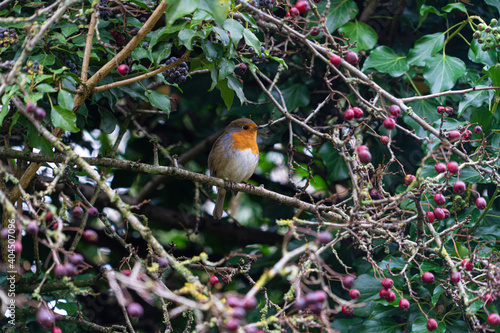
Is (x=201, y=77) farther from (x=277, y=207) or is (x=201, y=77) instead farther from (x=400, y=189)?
(x=400, y=189)

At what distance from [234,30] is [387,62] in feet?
5.75

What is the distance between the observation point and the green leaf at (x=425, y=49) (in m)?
3.81

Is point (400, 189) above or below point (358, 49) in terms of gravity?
below

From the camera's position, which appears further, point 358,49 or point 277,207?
point 277,207

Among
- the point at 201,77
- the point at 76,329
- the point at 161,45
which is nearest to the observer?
the point at 161,45

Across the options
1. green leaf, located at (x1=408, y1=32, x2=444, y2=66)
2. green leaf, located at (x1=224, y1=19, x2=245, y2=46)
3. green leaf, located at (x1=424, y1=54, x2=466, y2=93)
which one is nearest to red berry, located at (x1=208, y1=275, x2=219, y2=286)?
green leaf, located at (x1=224, y1=19, x2=245, y2=46)

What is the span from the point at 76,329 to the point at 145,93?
1876mm

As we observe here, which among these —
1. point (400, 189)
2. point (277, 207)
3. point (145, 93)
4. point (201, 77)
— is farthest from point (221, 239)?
point (145, 93)

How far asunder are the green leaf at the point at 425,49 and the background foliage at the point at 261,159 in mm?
11

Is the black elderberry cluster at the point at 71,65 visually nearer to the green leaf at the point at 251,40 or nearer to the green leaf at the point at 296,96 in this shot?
the green leaf at the point at 251,40

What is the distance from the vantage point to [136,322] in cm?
451

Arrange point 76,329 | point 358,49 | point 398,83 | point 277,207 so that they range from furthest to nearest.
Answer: point 277,207 → point 398,83 → point 358,49 → point 76,329

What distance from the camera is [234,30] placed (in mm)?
2588

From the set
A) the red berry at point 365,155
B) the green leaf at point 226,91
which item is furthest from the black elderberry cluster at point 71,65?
the red berry at point 365,155
